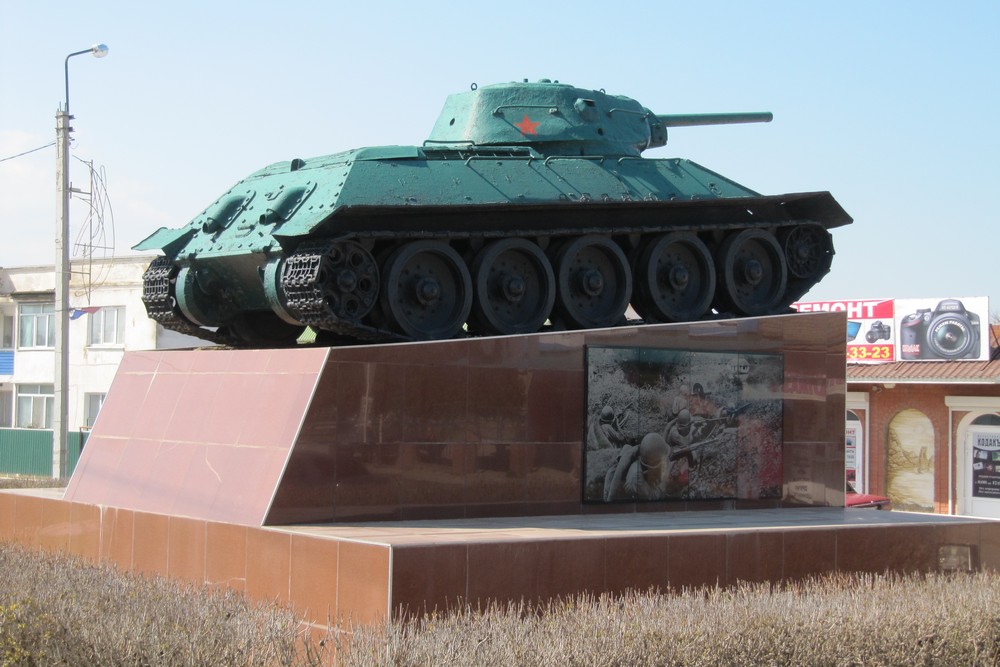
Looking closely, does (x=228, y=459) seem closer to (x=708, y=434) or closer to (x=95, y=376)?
(x=708, y=434)

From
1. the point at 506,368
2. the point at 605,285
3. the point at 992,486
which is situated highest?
the point at 605,285

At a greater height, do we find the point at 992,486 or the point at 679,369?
the point at 679,369

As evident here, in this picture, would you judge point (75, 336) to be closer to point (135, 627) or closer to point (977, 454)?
point (977, 454)

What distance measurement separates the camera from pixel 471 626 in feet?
28.8

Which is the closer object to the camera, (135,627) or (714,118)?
(135,627)

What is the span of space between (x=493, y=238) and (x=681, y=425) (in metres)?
2.90

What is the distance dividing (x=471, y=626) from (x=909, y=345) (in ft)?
74.0

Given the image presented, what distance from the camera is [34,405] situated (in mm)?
41375

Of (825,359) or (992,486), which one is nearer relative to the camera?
(825,359)

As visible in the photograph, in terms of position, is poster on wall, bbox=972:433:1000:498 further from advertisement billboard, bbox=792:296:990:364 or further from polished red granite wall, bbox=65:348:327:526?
polished red granite wall, bbox=65:348:327:526

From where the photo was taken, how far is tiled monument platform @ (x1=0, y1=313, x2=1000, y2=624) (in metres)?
10.5

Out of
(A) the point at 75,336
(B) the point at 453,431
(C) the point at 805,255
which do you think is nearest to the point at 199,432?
(B) the point at 453,431

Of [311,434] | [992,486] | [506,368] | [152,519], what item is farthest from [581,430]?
[992,486]

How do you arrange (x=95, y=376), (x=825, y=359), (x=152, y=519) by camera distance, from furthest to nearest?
(x=95, y=376)
(x=825, y=359)
(x=152, y=519)
